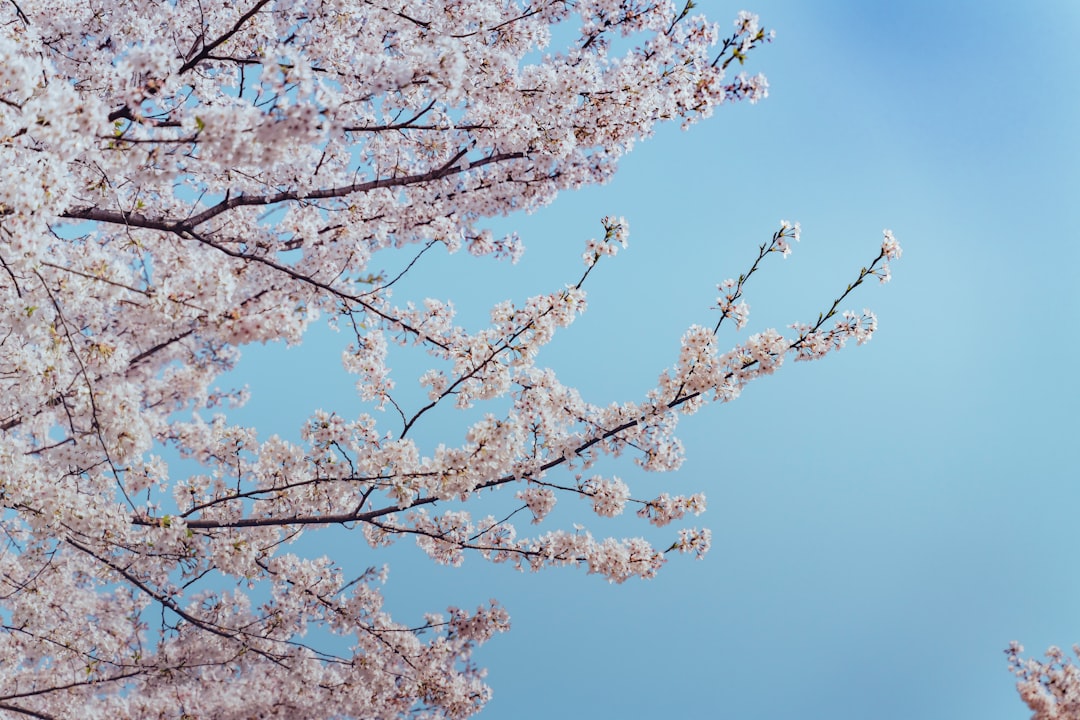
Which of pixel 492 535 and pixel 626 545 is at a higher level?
pixel 492 535

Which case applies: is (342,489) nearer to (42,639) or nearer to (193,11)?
(42,639)

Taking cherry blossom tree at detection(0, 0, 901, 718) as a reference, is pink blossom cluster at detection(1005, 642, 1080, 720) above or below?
below

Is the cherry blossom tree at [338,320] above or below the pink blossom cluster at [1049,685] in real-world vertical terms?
above

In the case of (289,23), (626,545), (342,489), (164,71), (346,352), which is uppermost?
(289,23)

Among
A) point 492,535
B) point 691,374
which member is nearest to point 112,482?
point 492,535

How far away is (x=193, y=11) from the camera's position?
6.06 meters

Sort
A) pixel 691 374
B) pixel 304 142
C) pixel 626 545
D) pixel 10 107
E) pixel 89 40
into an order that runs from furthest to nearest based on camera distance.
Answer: pixel 89 40, pixel 626 545, pixel 691 374, pixel 10 107, pixel 304 142

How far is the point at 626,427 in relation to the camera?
5020 millimetres

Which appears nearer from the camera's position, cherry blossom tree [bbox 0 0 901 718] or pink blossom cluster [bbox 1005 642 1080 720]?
cherry blossom tree [bbox 0 0 901 718]

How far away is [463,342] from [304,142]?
8.16ft

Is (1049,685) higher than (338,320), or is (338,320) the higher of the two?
(338,320)

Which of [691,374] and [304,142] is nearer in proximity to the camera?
[304,142]

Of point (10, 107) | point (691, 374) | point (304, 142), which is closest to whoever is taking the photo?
point (304, 142)

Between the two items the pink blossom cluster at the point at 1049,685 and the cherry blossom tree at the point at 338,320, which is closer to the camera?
the cherry blossom tree at the point at 338,320
